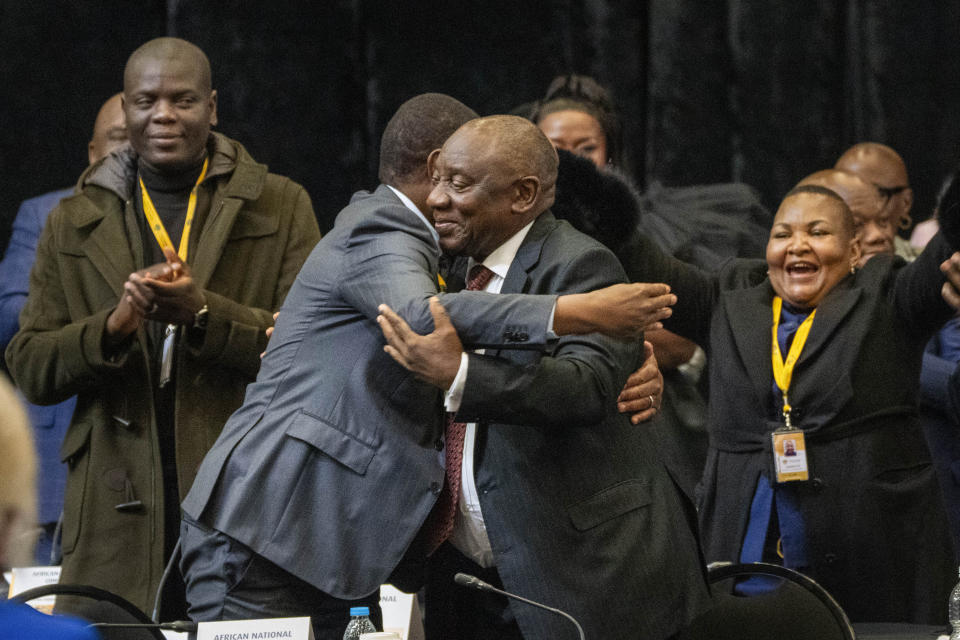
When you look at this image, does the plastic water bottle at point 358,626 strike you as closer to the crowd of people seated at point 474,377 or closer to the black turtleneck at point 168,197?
the crowd of people seated at point 474,377

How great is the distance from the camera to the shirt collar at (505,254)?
273 cm

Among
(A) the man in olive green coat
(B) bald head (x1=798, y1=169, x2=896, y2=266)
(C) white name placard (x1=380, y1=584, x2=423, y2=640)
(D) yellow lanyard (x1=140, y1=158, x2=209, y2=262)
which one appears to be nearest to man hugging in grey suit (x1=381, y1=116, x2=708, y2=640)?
(C) white name placard (x1=380, y1=584, x2=423, y2=640)

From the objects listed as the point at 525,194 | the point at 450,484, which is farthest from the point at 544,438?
the point at 525,194

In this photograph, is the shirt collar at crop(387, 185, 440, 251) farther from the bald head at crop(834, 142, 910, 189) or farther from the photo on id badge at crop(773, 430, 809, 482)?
the bald head at crop(834, 142, 910, 189)

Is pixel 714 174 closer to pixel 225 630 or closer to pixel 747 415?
pixel 747 415

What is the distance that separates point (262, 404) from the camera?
282 centimetres

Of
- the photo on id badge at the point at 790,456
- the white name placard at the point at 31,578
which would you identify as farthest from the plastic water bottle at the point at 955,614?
the white name placard at the point at 31,578

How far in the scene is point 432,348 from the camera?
2.48m

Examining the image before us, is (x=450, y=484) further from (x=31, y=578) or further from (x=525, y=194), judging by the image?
(x=31, y=578)

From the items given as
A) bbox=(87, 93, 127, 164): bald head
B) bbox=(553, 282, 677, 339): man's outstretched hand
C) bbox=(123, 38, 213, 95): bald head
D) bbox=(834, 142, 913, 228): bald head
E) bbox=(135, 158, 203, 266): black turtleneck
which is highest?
bbox=(123, 38, 213, 95): bald head

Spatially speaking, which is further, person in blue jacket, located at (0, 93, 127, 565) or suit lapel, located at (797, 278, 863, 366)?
person in blue jacket, located at (0, 93, 127, 565)

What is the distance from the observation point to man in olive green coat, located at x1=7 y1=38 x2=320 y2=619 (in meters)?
3.59

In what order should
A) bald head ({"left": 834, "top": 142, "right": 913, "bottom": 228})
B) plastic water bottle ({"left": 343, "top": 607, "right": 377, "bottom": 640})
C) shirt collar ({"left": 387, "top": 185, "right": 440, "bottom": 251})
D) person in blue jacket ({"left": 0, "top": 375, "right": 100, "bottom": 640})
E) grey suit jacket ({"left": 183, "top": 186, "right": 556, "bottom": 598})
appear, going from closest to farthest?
1. person in blue jacket ({"left": 0, "top": 375, "right": 100, "bottom": 640})
2. plastic water bottle ({"left": 343, "top": 607, "right": 377, "bottom": 640})
3. grey suit jacket ({"left": 183, "top": 186, "right": 556, "bottom": 598})
4. shirt collar ({"left": 387, "top": 185, "right": 440, "bottom": 251})
5. bald head ({"left": 834, "top": 142, "right": 913, "bottom": 228})

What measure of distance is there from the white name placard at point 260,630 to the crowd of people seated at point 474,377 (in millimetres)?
232
